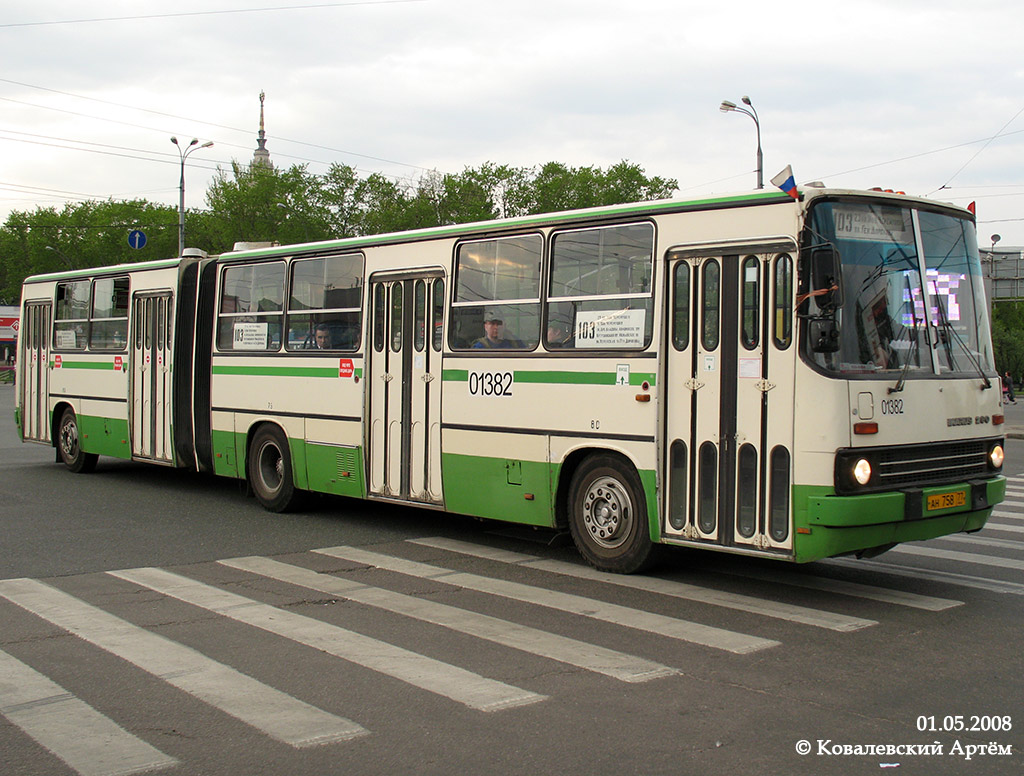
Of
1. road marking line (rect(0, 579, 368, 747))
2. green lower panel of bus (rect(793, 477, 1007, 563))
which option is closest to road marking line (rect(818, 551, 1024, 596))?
green lower panel of bus (rect(793, 477, 1007, 563))

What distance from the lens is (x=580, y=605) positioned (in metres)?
7.77

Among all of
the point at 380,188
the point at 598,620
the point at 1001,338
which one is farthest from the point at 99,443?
the point at 1001,338

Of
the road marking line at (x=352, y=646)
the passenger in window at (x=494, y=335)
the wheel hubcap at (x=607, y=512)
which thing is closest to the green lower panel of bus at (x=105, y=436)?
the road marking line at (x=352, y=646)

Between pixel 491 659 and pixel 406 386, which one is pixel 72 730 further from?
pixel 406 386

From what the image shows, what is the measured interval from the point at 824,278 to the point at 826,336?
15.8 inches

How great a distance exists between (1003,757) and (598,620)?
3.04m

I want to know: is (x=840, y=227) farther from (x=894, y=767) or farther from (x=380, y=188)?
(x=380, y=188)

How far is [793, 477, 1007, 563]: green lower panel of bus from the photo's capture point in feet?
23.9

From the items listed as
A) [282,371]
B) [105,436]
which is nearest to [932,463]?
[282,371]

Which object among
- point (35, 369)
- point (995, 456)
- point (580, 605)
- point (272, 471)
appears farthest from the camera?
point (35, 369)

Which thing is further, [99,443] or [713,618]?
[99,443]

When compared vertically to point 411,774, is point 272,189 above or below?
above

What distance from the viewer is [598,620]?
7309 mm

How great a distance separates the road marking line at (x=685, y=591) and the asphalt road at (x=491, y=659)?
0.03 m
